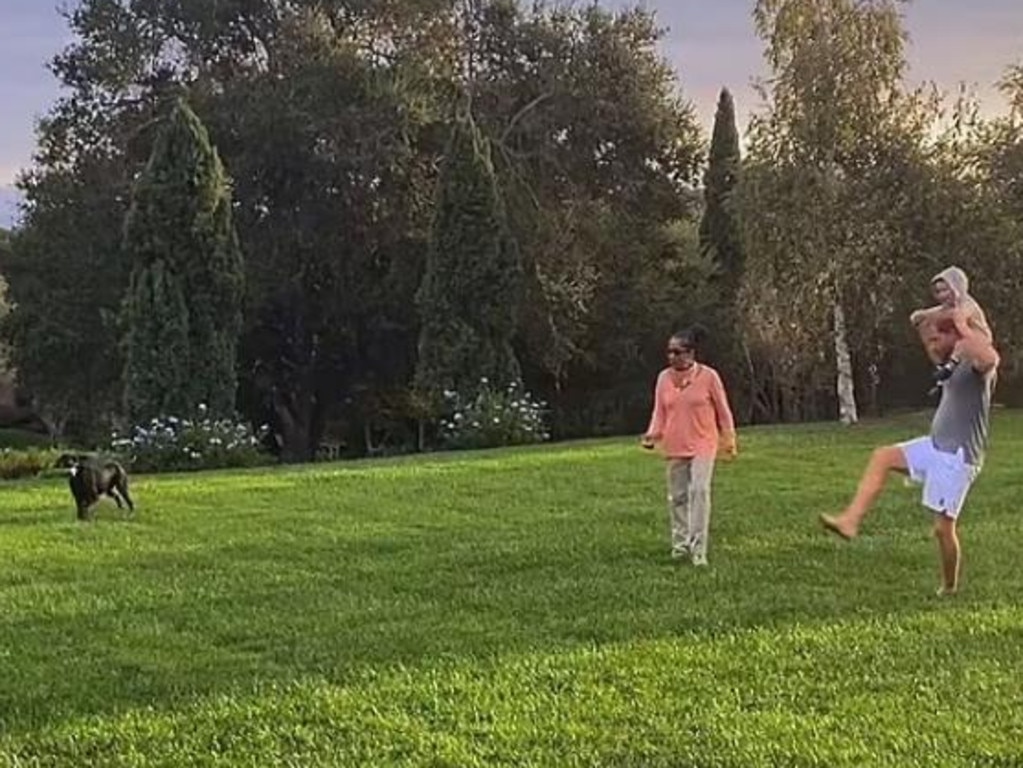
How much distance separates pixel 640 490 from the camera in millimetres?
13398

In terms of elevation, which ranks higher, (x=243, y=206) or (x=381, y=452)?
(x=243, y=206)

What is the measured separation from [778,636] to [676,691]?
118 centimetres

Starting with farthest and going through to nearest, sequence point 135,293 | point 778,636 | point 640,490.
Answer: point 135,293, point 640,490, point 778,636

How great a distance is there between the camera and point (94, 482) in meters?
12.1

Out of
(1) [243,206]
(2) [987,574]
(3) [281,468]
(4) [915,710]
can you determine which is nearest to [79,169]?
(1) [243,206]

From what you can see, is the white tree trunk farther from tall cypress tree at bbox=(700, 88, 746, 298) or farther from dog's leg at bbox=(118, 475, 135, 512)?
dog's leg at bbox=(118, 475, 135, 512)

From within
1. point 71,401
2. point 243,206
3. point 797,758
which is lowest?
point 797,758

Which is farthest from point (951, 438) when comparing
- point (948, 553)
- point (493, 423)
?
point (493, 423)

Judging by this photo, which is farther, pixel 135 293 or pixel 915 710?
pixel 135 293

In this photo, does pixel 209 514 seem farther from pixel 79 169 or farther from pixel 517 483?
pixel 79 169

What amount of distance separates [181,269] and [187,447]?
367cm

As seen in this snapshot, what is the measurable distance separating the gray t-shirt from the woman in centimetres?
198

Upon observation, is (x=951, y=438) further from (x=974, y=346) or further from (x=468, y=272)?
(x=468, y=272)

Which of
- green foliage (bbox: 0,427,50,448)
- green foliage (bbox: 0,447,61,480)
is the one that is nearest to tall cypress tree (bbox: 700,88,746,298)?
green foliage (bbox: 0,447,61,480)
